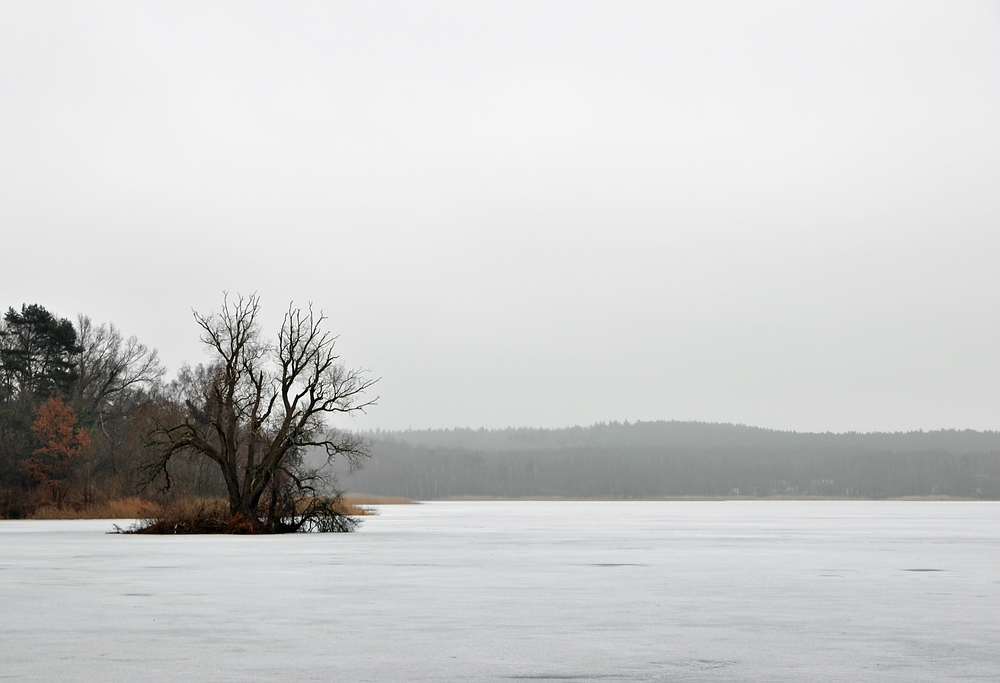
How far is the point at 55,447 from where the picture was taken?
64438 millimetres

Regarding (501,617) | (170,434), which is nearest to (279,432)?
(170,434)

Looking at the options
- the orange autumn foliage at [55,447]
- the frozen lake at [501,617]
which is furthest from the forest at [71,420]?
the frozen lake at [501,617]

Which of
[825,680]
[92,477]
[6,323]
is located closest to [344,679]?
[825,680]

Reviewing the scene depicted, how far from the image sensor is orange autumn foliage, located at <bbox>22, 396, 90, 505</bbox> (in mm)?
64438

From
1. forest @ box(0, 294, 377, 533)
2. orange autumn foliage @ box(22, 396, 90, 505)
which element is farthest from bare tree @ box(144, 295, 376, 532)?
orange autumn foliage @ box(22, 396, 90, 505)

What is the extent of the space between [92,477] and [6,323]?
1480cm

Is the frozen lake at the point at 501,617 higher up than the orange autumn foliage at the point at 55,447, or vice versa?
the orange autumn foliage at the point at 55,447

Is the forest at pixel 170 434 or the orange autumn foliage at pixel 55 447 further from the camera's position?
the orange autumn foliage at pixel 55 447

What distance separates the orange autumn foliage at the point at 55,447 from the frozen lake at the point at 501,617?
136 ft

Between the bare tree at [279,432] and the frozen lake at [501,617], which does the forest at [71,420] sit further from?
the frozen lake at [501,617]

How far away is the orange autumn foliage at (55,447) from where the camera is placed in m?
64.4

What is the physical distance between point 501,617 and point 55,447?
57.2 meters

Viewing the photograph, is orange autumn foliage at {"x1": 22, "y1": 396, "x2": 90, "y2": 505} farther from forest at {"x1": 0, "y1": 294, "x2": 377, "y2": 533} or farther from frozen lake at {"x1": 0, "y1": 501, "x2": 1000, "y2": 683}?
frozen lake at {"x1": 0, "y1": 501, "x2": 1000, "y2": 683}

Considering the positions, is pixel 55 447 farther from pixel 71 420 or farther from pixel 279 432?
pixel 279 432
